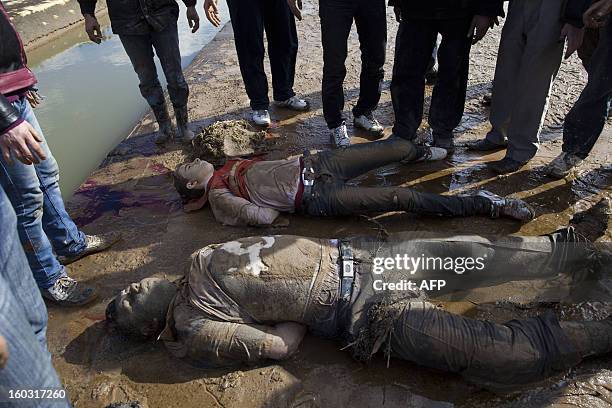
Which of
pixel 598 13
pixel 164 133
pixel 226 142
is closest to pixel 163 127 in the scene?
pixel 164 133

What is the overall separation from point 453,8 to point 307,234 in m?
1.94

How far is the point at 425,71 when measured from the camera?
11.8 ft

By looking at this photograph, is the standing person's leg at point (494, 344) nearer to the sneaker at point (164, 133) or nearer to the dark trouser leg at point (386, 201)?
the dark trouser leg at point (386, 201)

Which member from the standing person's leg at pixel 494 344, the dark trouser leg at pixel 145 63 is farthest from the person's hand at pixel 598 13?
the dark trouser leg at pixel 145 63

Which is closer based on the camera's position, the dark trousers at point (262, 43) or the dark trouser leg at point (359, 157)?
the dark trouser leg at point (359, 157)

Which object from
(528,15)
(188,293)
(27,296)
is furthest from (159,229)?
(528,15)

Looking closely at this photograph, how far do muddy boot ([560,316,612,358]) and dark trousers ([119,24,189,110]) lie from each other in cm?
369

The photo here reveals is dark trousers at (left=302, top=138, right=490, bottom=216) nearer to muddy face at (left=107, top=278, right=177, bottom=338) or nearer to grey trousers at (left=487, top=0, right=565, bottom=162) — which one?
grey trousers at (left=487, top=0, right=565, bottom=162)

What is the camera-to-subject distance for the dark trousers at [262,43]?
4008 millimetres

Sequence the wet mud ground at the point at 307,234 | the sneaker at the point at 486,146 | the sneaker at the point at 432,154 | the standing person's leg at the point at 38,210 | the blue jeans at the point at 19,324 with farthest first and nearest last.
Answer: the sneaker at the point at 486,146, the sneaker at the point at 432,154, the standing person's leg at the point at 38,210, the wet mud ground at the point at 307,234, the blue jeans at the point at 19,324

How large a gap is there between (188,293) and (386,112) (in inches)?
123

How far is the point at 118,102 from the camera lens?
5824 millimetres

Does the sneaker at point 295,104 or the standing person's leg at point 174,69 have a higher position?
the standing person's leg at point 174,69

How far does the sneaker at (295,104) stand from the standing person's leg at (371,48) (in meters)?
0.75
